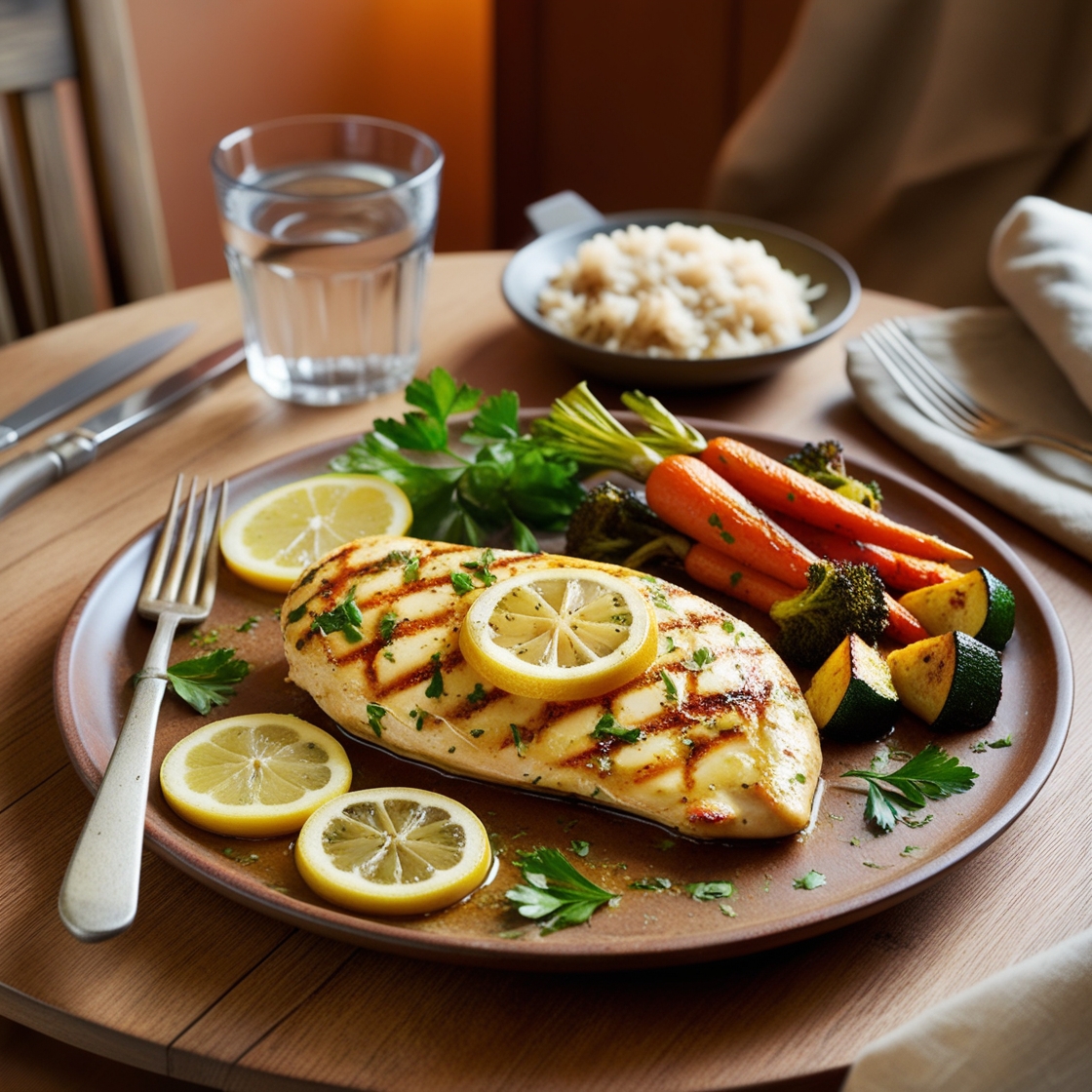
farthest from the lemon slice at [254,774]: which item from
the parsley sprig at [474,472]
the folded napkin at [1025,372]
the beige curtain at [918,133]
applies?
the beige curtain at [918,133]

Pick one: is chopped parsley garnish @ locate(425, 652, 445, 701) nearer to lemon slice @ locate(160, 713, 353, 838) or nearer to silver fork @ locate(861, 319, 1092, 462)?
lemon slice @ locate(160, 713, 353, 838)

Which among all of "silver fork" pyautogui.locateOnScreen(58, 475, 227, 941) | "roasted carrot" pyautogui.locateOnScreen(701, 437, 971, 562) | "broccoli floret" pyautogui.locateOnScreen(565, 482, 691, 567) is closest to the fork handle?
"silver fork" pyautogui.locateOnScreen(58, 475, 227, 941)

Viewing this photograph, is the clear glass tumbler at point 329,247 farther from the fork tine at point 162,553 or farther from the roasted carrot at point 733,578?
the roasted carrot at point 733,578

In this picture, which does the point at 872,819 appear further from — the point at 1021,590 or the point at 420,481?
the point at 420,481

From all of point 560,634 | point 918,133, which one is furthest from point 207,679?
point 918,133

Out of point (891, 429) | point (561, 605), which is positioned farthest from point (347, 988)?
point (891, 429)

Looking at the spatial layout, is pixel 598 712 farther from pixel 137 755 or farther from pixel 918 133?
pixel 918 133
